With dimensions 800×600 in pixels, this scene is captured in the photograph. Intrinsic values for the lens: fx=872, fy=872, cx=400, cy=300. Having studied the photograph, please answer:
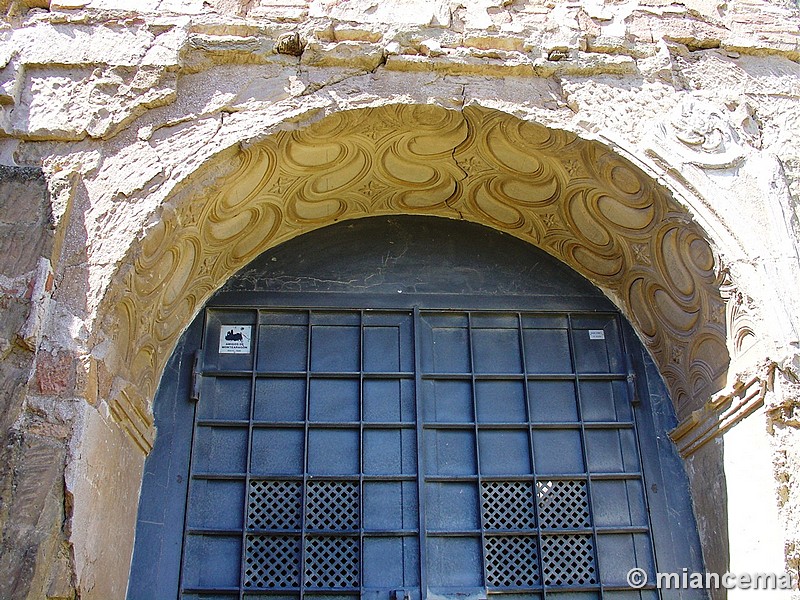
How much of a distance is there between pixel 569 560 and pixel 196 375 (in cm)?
209

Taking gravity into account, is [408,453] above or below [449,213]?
below

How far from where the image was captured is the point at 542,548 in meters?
4.25

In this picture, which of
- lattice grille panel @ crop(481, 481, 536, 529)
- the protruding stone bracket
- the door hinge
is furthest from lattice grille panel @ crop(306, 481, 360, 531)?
the protruding stone bracket

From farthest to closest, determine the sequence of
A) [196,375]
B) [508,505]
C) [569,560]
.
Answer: [196,375]
[508,505]
[569,560]

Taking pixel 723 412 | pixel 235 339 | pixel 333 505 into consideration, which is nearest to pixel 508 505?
pixel 333 505

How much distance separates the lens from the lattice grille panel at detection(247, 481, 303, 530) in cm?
420

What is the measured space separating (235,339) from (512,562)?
1.84 meters

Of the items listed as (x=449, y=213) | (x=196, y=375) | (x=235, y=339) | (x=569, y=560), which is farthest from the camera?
(x=449, y=213)

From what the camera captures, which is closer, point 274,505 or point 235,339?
point 274,505

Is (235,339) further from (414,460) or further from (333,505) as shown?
(414,460)

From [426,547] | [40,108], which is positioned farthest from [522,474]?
[40,108]

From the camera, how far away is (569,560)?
425 centimetres

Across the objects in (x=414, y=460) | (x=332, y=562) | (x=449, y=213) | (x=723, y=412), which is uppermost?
(x=449, y=213)

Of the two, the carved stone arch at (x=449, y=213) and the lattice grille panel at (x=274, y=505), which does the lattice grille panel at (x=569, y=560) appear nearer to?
the carved stone arch at (x=449, y=213)
